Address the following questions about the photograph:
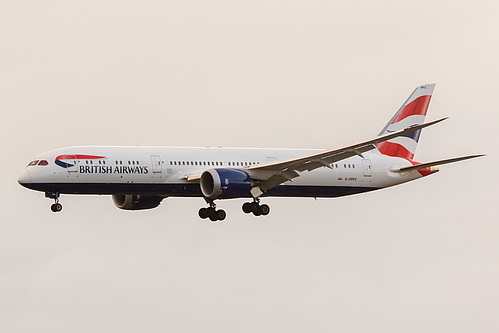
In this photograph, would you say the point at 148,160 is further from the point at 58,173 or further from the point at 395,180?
the point at 395,180

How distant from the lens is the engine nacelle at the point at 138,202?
78.2 metres

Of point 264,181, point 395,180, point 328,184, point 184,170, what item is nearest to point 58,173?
point 184,170

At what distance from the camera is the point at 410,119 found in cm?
8450

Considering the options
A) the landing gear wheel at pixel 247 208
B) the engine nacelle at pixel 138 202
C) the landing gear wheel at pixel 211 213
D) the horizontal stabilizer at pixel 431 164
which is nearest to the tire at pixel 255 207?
the landing gear wheel at pixel 247 208

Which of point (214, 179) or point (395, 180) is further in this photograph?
point (395, 180)

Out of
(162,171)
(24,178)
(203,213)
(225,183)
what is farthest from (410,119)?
(24,178)

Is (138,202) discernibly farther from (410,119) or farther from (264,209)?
(410,119)

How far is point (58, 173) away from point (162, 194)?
6.72 meters

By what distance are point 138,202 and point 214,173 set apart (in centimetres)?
840

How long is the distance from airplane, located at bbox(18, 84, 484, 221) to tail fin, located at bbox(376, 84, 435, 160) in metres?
1.82

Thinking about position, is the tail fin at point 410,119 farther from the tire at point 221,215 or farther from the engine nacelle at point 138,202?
the engine nacelle at point 138,202

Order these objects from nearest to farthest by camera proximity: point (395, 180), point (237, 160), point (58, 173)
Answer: point (58, 173), point (237, 160), point (395, 180)

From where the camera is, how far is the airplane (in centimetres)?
7056

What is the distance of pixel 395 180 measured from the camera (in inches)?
3199
